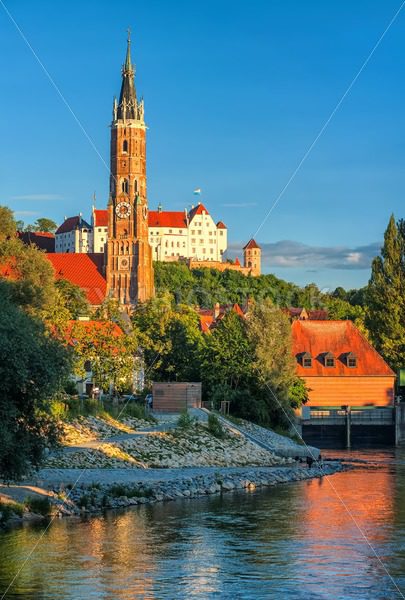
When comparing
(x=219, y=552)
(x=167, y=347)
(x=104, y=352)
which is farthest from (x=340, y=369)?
(x=219, y=552)

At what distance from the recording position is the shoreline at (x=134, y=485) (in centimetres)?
3903

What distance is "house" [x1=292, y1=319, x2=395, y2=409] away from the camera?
261 feet

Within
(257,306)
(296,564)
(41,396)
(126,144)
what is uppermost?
(126,144)

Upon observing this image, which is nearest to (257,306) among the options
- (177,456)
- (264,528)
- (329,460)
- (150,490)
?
(329,460)

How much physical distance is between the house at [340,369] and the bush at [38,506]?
42663 mm

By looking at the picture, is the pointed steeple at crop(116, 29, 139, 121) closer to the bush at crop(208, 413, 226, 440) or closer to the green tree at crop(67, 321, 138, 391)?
the green tree at crop(67, 321, 138, 391)

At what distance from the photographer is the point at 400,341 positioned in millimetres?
87688

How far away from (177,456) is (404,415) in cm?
2968

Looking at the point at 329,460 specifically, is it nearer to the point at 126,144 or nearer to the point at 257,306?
the point at 257,306

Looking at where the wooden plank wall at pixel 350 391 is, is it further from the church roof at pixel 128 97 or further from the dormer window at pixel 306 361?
the church roof at pixel 128 97

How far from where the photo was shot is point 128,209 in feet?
575

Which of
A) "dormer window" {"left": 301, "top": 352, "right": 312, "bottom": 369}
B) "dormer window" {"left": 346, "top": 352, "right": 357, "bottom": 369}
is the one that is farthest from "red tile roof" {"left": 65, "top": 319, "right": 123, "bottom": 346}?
"dormer window" {"left": 346, "top": 352, "right": 357, "bottom": 369}

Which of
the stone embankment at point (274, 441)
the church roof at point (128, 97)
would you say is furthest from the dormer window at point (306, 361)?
the church roof at point (128, 97)

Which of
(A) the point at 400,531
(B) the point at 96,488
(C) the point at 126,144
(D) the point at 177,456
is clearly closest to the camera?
(A) the point at 400,531
